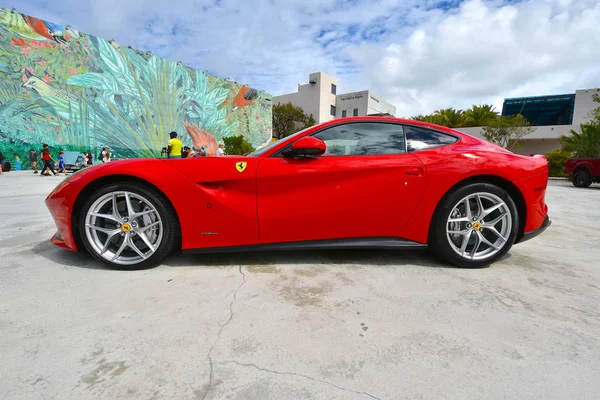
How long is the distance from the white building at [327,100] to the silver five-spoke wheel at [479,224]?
39.0m

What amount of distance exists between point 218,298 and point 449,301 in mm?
1418

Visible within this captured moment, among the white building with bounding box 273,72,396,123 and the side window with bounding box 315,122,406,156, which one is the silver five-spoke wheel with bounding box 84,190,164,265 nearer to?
the side window with bounding box 315,122,406,156

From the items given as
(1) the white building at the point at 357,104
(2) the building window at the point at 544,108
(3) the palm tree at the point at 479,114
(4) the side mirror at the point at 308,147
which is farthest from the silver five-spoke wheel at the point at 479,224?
(1) the white building at the point at 357,104

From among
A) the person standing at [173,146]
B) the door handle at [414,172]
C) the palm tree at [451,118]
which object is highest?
the palm tree at [451,118]

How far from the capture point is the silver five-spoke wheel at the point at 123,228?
212 cm

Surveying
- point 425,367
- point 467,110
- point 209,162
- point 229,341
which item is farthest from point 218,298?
point 467,110

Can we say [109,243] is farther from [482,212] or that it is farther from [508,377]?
[482,212]

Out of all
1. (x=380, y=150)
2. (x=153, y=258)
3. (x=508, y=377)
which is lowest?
(x=508, y=377)

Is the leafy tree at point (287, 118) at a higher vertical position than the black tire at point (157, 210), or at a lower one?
higher

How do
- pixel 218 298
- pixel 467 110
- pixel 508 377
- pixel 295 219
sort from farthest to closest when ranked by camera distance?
1. pixel 467 110
2. pixel 295 219
3. pixel 218 298
4. pixel 508 377

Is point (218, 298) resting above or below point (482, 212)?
below

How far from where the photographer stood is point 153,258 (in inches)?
84.3

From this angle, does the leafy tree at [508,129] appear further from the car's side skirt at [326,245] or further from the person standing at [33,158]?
the person standing at [33,158]

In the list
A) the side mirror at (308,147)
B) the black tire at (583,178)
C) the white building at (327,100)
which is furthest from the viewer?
the white building at (327,100)
